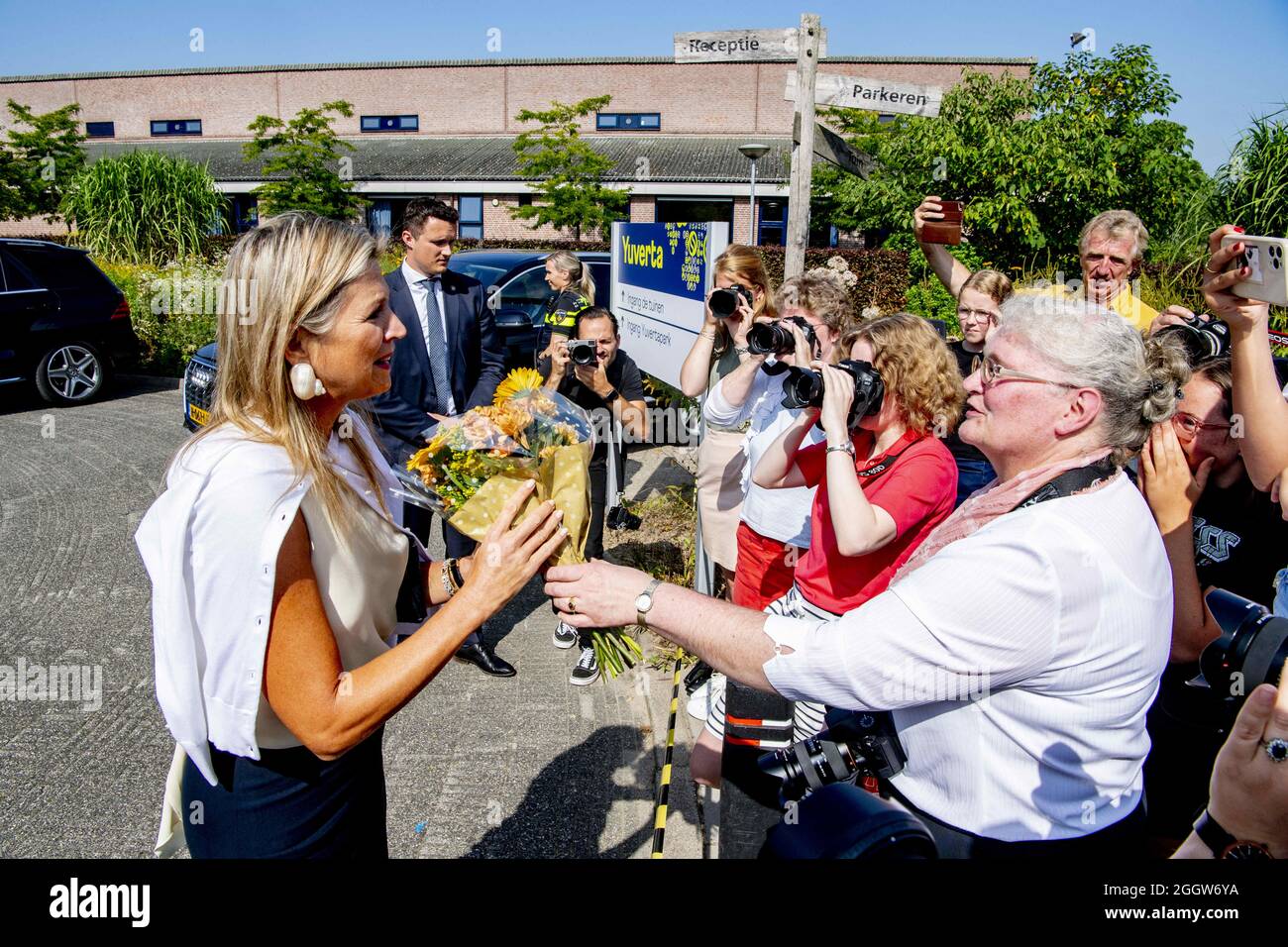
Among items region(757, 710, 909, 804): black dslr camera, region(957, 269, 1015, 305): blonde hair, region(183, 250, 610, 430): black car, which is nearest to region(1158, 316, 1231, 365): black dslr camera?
region(957, 269, 1015, 305): blonde hair

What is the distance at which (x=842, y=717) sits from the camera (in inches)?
78.3

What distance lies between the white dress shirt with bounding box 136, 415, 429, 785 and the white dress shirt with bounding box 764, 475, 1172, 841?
99 centimetres

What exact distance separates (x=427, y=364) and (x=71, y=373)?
26.5 ft

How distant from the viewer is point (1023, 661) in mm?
1556

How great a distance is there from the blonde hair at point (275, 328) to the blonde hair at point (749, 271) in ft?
9.38

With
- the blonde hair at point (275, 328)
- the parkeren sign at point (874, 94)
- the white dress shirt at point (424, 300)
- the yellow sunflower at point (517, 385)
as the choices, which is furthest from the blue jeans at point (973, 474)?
the blonde hair at point (275, 328)

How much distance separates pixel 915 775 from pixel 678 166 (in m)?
33.8

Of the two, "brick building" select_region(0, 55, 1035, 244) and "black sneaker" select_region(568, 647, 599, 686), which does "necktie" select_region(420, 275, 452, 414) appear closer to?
"black sneaker" select_region(568, 647, 599, 686)

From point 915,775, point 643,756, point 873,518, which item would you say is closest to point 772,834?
point 915,775

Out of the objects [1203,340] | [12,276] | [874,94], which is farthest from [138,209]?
[1203,340]

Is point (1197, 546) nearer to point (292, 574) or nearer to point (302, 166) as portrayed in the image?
point (292, 574)

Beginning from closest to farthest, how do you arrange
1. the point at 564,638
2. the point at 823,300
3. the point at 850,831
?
the point at 850,831 → the point at 823,300 → the point at 564,638

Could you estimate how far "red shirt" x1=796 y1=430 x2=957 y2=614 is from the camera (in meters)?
2.73
